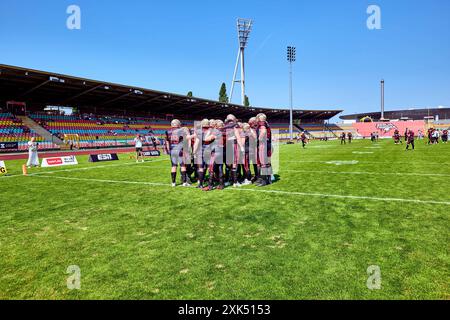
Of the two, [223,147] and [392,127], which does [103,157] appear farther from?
[392,127]

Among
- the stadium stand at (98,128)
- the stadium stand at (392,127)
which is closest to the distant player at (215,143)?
the stadium stand at (98,128)

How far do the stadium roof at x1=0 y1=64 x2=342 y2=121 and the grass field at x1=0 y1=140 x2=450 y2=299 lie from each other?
29629mm

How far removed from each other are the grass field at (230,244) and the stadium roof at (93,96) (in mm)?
29629

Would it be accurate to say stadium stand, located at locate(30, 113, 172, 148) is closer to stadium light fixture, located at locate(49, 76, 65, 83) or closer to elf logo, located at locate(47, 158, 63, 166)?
stadium light fixture, located at locate(49, 76, 65, 83)

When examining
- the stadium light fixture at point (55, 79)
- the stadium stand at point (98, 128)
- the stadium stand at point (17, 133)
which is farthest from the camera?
the stadium stand at point (98, 128)

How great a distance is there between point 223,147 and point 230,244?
472 centimetres

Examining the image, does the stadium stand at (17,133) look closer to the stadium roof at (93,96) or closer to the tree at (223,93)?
the stadium roof at (93,96)

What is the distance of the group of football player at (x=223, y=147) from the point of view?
28.4 ft

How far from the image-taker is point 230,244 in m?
4.37

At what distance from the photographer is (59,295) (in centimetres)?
309

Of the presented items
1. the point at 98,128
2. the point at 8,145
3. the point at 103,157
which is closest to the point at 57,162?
the point at 103,157

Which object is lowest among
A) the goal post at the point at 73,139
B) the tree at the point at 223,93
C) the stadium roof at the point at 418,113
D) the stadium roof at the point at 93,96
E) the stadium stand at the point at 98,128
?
the goal post at the point at 73,139

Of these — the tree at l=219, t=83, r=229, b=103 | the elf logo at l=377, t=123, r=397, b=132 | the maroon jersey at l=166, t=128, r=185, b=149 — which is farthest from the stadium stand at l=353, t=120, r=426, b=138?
the maroon jersey at l=166, t=128, r=185, b=149

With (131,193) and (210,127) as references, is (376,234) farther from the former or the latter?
(131,193)
